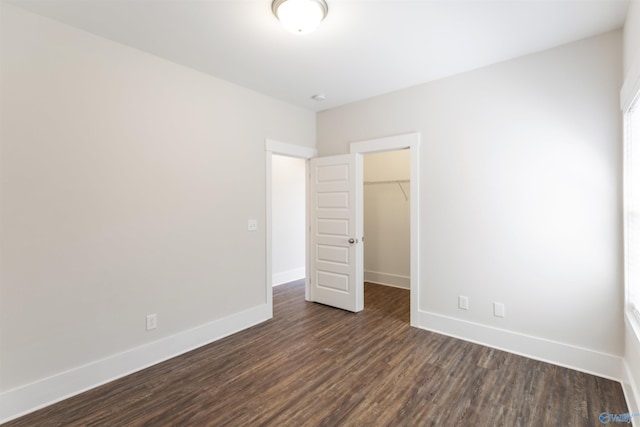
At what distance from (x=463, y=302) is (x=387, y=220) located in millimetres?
2294

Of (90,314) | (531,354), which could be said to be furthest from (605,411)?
(90,314)

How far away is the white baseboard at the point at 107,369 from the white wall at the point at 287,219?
6.81 feet

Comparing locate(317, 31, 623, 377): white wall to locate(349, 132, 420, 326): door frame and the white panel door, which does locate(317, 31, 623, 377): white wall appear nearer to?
locate(349, 132, 420, 326): door frame

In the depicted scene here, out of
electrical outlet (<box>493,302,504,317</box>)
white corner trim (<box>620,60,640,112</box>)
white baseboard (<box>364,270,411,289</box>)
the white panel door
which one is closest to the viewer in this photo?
white corner trim (<box>620,60,640,112</box>)

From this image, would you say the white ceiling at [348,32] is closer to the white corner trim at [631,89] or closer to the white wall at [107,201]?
the white wall at [107,201]

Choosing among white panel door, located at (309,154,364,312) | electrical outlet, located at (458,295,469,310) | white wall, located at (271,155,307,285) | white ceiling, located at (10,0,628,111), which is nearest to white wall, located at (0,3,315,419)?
white ceiling, located at (10,0,628,111)

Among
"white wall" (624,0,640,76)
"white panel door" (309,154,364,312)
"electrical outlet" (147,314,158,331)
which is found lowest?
"electrical outlet" (147,314,158,331)

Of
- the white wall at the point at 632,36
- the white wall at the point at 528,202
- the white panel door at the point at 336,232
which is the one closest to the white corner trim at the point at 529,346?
the white wall at the point at 528,202

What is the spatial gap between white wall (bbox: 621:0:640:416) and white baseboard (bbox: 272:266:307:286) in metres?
4.34

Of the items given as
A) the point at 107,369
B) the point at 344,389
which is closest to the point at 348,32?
the point at 344,389

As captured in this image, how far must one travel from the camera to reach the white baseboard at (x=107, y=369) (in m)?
2.01

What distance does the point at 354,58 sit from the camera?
276 centimetres

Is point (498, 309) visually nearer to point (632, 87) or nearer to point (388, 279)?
point (632, 87)

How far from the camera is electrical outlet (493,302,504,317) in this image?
2.89 metres
